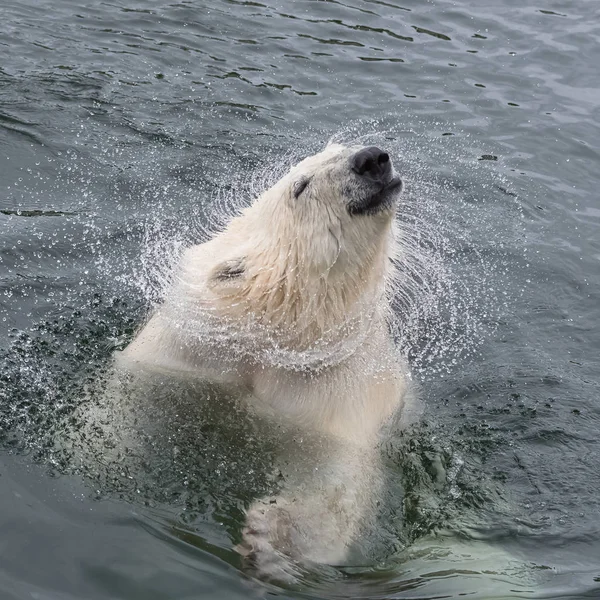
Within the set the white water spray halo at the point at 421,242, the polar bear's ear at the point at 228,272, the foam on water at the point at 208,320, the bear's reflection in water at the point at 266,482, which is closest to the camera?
the bear's reflection in water at the point at 266,482

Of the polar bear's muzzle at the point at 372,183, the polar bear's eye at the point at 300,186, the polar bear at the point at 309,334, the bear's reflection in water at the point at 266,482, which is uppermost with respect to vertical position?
the polar bear's muzzle at the point at 372,183

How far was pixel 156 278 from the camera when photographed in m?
6.96

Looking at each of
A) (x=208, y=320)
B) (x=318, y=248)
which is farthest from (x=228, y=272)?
(x=318, y=248)

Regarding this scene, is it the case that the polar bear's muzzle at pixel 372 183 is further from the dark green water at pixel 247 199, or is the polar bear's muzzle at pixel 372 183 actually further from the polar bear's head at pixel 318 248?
the dark green water at pixel 247 199

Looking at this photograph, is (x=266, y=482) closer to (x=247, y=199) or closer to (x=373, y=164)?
(x=373, y=164)

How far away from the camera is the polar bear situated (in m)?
5.21

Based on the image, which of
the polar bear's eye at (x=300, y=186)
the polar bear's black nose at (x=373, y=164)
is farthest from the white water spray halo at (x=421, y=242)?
the polar bear's black nose at (x=373, y=164)

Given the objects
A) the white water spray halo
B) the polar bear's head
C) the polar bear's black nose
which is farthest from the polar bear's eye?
the white water spray halo

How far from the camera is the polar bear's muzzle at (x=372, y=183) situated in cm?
519

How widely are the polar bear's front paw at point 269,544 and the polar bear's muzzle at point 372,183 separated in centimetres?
176

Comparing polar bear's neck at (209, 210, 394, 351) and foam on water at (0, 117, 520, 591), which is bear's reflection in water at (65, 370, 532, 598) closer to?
foam on water at (0, 117, 520, 591)

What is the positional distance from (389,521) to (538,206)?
548cm

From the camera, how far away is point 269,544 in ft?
16.1

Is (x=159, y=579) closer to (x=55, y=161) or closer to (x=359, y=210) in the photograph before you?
(x=359, y=210)
